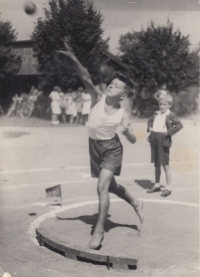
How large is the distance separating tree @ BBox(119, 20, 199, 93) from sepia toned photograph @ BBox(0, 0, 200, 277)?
1cm

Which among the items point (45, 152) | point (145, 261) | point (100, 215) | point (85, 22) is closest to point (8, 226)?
point (100, 215)

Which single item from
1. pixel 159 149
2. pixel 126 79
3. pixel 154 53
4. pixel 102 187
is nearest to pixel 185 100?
pixel 159 149

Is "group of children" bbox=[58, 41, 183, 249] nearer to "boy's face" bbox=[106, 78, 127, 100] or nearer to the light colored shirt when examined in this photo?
"boy's face" bbox=[106, 78, 127, 100]

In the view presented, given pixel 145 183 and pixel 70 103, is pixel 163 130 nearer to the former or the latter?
pixel 145 183

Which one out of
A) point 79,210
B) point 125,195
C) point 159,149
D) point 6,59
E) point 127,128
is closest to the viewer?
point 127,128

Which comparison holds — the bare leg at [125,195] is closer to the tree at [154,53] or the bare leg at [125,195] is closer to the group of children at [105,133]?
the group of children at [105,133]

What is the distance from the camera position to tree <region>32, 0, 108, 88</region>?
4.66 meters

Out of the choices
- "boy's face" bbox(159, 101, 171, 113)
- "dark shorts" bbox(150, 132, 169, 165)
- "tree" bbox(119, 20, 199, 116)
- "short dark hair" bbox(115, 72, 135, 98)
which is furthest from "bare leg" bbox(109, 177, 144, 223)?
"boy's face" bbox(159, 101, 171, 113)

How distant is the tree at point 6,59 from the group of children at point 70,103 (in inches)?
34.5

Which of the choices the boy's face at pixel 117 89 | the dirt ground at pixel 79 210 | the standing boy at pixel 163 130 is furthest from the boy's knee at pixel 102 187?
the standing boy at pixel 163 130

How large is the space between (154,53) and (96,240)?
91.4 inches

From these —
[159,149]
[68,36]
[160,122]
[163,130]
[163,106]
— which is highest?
[68,36]

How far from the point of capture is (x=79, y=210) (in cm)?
574

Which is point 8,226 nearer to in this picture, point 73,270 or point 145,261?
point 73,270
